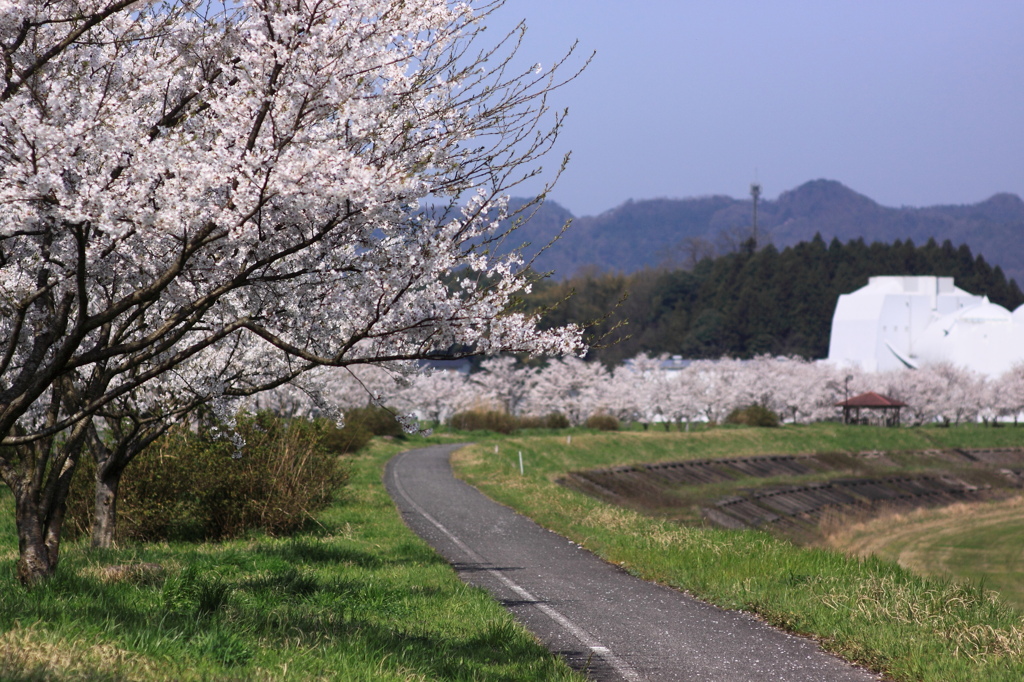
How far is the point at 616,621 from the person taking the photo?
9633mm

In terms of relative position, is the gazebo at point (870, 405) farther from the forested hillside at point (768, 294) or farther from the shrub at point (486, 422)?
the forested hillside at point (768, 294)

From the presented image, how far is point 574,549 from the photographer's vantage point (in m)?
15.5

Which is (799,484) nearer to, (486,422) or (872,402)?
(486,422)

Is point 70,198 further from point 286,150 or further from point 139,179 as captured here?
point 286,150

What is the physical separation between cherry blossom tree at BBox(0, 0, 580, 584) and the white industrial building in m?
109

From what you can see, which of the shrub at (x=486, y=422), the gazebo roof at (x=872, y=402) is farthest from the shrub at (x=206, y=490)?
the gazebo roof at (x=872, y=402)

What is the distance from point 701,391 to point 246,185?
3132 inches

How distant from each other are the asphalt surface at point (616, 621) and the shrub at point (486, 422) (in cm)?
4911

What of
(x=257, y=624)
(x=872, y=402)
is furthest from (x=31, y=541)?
(x=872, y=402)

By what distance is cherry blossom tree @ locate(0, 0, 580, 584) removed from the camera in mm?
6090

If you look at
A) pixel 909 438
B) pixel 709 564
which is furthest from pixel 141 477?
pixel 909 438

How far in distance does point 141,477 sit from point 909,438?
210 feet

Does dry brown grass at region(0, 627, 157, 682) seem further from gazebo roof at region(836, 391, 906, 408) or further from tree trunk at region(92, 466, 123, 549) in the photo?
gazebo roof at region(836, 391, 906, 408)

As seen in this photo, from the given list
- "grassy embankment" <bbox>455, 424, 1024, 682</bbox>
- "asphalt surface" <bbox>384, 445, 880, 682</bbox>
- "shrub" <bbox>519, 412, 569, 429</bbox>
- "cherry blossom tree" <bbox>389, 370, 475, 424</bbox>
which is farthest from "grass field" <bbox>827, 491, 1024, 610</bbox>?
"cherry blossom tree" <bbox>389, 370, 475, 424</bbox>
